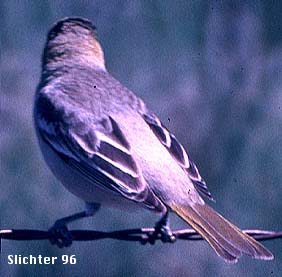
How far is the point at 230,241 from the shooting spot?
362 cm

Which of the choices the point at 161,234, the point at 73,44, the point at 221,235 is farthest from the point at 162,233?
the point at 73,44

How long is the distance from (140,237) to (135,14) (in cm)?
143

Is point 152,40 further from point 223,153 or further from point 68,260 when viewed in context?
point 68,260

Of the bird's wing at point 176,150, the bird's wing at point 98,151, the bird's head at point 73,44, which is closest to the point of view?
the bird's wing at point 98,151

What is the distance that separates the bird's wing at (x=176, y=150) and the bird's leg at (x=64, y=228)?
0.40 meters

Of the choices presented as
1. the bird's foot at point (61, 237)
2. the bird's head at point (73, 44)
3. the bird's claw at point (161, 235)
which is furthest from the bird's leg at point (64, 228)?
the bird's head at point (73, 44)

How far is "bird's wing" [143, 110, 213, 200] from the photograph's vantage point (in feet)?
12.9

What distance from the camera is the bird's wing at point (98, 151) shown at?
363 cm

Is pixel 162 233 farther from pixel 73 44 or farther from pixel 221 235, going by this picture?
pixel 73 44

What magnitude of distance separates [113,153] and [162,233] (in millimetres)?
423

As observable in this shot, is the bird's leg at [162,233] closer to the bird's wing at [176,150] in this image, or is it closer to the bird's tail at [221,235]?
the bird's tail at [221,235]

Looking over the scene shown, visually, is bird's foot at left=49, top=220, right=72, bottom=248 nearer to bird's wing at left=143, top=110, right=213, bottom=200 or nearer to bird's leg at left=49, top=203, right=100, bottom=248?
bird's leg at left=49, top=203, right=100, bottom=248

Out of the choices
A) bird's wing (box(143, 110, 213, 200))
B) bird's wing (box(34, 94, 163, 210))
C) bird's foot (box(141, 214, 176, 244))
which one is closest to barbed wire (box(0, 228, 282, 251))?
bird's foot (box(141, 214, 176, 244))

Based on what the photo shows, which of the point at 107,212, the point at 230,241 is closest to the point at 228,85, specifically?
the point at 107,212
